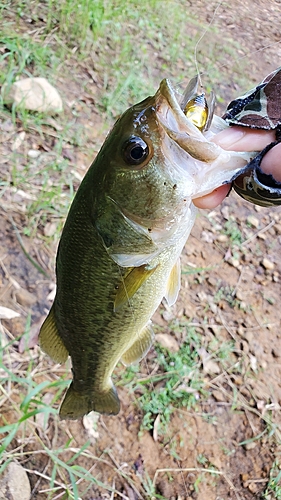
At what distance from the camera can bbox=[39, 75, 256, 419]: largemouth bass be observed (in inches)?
45.1

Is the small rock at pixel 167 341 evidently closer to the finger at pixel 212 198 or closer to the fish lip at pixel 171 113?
the finger at pixel 212 198

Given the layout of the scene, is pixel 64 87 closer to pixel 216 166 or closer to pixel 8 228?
pixel 8 228

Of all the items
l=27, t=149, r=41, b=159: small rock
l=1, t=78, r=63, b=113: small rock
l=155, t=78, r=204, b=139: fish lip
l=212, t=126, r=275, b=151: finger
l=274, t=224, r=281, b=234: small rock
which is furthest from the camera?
l=274, t=224, r=281, b=234: small rock

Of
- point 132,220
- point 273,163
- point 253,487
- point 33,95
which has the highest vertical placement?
point 273,163

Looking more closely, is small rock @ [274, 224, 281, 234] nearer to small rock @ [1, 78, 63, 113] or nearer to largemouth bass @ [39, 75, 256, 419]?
small rock @ [1, 78, 63, 113]

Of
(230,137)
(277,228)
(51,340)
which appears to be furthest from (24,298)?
(277,228)

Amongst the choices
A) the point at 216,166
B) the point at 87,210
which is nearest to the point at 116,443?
the point at 87,210

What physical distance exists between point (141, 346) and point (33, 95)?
2.19 meters

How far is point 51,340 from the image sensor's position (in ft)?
5.06

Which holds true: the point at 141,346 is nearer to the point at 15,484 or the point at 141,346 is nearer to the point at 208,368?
the point at 15,484

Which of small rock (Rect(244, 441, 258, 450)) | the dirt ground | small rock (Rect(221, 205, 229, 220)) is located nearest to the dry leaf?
the dirt ground

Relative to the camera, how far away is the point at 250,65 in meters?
4.10

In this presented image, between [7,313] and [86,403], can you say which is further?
[7,313]

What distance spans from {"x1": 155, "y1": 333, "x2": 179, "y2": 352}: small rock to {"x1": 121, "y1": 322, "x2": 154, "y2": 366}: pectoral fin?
101 cm
